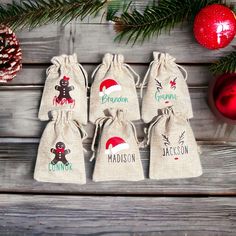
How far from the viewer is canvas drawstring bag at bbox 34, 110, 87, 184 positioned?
104 cm

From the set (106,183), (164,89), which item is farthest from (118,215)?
(164,89)

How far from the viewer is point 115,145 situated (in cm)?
104

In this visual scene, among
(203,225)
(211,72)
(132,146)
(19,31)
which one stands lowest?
(203,225)

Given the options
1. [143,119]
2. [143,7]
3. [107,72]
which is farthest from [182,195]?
[143,7]

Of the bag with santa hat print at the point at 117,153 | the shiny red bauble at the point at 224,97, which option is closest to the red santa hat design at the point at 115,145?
the bag with santa hat print at the point at 117,153

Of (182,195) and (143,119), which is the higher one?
(143,119)

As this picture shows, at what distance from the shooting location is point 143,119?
106 cm

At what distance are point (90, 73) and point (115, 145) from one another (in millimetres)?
184

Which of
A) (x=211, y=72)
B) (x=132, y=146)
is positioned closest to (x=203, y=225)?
(x=132, y=146)

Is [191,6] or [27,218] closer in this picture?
[191,6]

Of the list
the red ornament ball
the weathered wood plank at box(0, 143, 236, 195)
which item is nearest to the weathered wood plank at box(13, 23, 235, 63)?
the red ornament ball

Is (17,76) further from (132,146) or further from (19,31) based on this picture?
(132,146)

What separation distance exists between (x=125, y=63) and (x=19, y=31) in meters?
0.26

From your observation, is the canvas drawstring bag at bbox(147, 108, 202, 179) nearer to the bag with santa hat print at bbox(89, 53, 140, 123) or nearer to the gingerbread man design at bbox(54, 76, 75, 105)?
the bag with santa hat print at bbox(89, 53, 140, 123)
